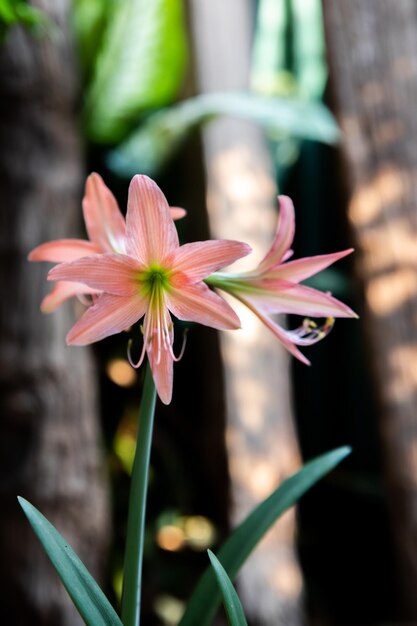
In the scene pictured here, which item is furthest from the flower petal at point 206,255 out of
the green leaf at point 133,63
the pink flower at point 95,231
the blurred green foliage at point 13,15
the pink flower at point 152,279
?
the green leaf at point 133,63

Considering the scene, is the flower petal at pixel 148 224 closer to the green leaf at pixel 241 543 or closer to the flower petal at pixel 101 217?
the flower petal at pixel 101 217

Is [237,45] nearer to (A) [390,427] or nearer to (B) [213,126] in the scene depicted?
(B) [213,126]

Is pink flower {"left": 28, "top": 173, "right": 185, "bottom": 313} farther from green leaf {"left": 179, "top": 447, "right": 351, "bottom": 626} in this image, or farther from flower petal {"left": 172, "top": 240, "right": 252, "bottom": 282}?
green leaf {"left": 179, "top": 447, "right": 351, "bottom": 626}

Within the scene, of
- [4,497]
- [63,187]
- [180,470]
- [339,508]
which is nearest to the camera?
[4,497]

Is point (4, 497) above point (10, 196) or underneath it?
underneath

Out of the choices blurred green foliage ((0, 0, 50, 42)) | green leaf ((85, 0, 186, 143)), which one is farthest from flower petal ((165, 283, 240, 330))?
green leaf ((85, 0, 186, 143))

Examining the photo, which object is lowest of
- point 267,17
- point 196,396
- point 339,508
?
point 339,508

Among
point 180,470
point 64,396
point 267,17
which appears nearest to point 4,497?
point 64,396

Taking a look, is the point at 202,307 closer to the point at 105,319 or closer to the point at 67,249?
the point at 105,319
